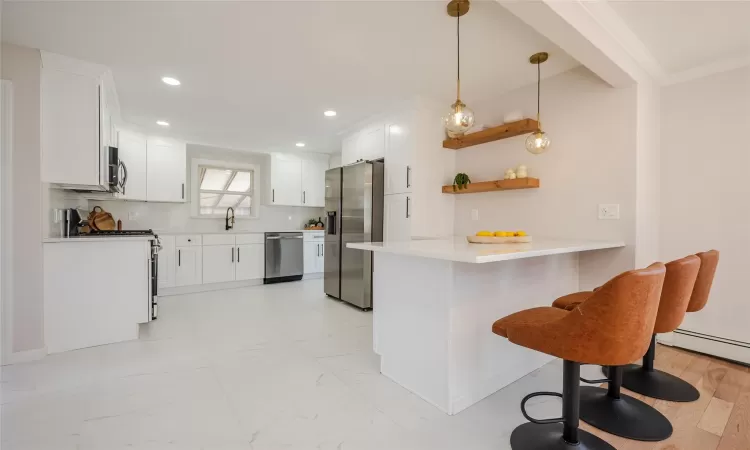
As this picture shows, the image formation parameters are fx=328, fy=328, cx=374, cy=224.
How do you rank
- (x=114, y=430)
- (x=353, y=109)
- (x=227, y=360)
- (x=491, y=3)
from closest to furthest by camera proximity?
(x=114, y=430) < (x=491, y=3) < (x=227, y=360) < (x=353, y=109)

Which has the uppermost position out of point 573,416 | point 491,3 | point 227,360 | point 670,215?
point 491,3

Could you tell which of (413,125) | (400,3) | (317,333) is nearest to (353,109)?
(413,125)

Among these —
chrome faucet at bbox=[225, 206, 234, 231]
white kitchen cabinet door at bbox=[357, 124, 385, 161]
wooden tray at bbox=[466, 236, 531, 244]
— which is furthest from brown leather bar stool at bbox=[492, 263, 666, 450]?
chrome faucet at bbox=[225, 206, 234, 231]

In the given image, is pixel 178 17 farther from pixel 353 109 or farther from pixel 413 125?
pixel 413 125

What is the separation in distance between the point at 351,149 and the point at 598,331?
3885 mm

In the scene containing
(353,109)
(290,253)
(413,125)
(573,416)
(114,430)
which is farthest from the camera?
(290,253)

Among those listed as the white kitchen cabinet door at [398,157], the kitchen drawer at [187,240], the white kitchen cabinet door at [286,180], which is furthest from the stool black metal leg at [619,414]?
the white kitchen cabinet door at [286,180]

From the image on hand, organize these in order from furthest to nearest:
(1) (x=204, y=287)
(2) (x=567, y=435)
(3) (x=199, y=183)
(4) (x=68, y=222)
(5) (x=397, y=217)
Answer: (3) (x=199, y=183) < (1) (x=204, y=287) < (5) (x=397, y=217) < (4) (x=68, y=222) < (2) (x=567, y=435)

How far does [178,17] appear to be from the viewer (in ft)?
6.97

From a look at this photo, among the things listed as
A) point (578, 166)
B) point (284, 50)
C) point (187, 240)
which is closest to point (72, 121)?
point (284, 50)

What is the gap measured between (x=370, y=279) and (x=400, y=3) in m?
2.76

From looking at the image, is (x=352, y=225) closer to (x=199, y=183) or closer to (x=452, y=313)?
(x=452, y=313)

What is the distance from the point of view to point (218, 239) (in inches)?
200

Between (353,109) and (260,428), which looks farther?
(353,109)
